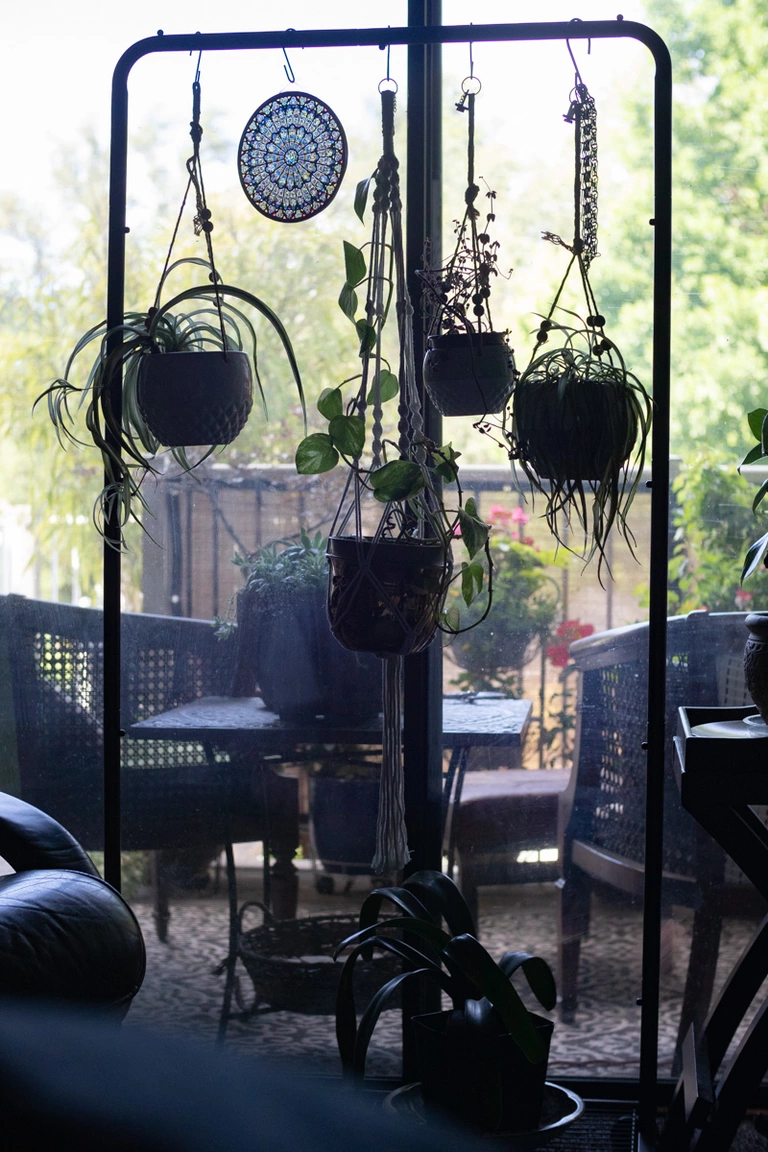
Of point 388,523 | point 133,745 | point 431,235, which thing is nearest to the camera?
point 388,523

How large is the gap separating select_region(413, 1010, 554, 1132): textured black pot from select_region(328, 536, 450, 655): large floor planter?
59 centimetres

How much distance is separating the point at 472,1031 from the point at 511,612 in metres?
0.81

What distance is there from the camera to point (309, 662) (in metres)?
2.11

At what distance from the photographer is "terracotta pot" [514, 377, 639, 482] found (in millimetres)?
1652

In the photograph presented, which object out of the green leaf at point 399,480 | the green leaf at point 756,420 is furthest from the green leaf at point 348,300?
the green leaf at point 756,420

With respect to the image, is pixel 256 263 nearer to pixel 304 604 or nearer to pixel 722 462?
pixel 304 604

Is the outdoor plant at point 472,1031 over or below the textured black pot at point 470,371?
below

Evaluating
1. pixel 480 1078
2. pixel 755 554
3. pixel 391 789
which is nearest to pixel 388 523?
pixel 391 789

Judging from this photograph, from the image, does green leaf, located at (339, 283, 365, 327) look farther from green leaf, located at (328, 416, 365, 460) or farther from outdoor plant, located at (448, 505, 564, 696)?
outdoor plant, located at (448, 505, 564, 696)

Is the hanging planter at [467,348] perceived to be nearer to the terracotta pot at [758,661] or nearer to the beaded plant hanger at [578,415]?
the beaded plant hanger at [578,415]

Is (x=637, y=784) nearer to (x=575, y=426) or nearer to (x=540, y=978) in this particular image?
(x=540, y=978)

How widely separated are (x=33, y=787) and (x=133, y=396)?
90 cm

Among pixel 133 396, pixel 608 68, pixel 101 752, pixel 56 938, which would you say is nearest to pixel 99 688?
pixel 101 752

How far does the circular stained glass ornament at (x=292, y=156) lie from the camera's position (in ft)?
5.84
